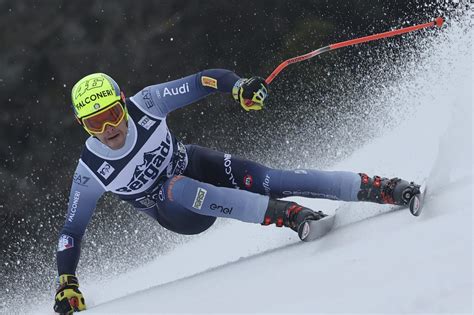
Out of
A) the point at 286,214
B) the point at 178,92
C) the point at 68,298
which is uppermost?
the point at 178,92

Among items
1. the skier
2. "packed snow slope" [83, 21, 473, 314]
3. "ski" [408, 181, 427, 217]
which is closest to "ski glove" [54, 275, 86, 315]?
the skier

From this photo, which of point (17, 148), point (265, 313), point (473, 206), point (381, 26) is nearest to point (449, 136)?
point (473, 206)

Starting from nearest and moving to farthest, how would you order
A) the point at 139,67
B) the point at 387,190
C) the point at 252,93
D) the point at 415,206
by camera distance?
the point at 415,206 → the point at 387,190 → the point at 252,93 → the point at 139,67

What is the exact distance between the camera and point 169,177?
4.16 meters

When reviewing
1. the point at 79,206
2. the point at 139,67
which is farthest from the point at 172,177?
the point at 139,67

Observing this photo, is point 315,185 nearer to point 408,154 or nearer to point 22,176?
point 408,154

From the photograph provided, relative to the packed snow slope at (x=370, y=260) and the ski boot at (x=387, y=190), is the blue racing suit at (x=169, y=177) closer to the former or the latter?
the ski boot at (x=387, y=190)

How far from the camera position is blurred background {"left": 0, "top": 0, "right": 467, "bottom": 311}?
898 centimetres

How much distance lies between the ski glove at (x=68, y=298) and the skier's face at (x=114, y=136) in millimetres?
694

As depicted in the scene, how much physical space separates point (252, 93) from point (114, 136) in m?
0.73

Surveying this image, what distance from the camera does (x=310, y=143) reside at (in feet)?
24.8

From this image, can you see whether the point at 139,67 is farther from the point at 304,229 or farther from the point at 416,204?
the point at 416,204

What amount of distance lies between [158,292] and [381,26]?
602 centimetres

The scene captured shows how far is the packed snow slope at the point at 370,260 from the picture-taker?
2512 mm
